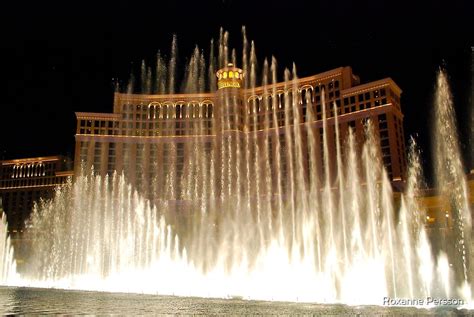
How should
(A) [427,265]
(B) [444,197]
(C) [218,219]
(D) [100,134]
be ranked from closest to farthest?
Answer: (A) [427,265]
(B) [444,197]
(C) [218,219]
(D) [100,134]

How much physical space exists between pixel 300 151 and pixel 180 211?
62.7 feet

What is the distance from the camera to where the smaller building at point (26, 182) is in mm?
84750

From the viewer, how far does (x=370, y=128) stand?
62.3 m

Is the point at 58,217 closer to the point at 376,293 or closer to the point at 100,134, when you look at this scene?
the point at 100,134

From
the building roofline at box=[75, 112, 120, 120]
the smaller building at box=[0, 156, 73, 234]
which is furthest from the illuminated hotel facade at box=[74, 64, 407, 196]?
the smaller building at box=[0, 156, 73, 234]

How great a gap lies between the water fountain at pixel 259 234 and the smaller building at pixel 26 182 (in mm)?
8494

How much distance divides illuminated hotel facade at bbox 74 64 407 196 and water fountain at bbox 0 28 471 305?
95 centimetres

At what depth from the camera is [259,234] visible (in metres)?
42.3

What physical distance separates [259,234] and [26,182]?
6204cm

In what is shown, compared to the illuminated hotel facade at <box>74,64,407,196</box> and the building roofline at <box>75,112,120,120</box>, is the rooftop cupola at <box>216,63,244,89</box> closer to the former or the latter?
the illuminated hotel facade at <box>74,64,407,196</box>

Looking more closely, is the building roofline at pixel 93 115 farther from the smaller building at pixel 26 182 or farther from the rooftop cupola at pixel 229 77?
the rooftop cupola at pixel 229 77

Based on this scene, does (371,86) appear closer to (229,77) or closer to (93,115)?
(229,77)

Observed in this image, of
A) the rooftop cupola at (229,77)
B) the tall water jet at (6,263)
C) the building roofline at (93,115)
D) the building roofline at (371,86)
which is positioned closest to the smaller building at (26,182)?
the building roofline at (93,115)

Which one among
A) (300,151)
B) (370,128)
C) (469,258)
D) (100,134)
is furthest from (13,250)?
(469,258)
